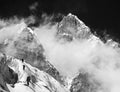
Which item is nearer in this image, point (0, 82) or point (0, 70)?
point (0, 82)

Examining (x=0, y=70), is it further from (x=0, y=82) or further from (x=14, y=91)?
(x=0, y=82)

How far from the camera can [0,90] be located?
136 m

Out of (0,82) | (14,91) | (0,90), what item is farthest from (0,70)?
(0,90)

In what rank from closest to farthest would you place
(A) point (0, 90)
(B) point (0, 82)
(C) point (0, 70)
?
(A) point (0, 90) < (B) point (0, 82) < (C) point (0, 70)

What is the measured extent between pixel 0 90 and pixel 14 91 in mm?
62801

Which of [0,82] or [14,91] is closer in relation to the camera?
[0,82]

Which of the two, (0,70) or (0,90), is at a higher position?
(0,70)

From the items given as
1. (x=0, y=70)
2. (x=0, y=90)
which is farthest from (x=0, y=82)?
(x=0, y=70)

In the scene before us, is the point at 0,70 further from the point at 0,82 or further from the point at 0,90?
the point at 0,90

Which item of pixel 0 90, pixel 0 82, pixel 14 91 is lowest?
pixel 0 90

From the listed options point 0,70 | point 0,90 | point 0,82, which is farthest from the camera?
point 0,70

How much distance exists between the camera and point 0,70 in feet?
625

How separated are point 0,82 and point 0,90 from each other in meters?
15.2

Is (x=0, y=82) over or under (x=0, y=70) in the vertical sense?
under
